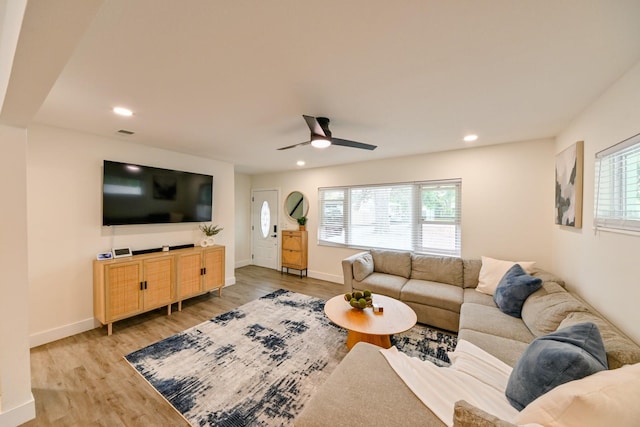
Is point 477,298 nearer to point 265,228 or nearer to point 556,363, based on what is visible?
point 556,363

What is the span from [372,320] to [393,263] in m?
1.58

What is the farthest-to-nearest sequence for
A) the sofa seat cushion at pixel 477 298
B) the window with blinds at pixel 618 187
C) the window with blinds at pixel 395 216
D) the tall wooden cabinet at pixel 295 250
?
the tall wooden cabinet at pixel 295 250
the window with blinds at pixel 395 216
the sofa seat cushion at pixel 477 298
the window with blinds at pixel 618 187

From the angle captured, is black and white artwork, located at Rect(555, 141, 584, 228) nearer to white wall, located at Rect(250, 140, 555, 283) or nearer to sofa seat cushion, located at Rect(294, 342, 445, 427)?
white wall, located at Rect(250, 140, 555, 283)

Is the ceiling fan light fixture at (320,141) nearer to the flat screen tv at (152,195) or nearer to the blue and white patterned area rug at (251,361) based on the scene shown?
the blue and white patterned area rug at (251,361)

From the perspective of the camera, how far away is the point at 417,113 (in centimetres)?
221

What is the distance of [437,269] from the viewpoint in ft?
11.0

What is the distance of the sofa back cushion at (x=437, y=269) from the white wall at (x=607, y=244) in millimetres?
1072

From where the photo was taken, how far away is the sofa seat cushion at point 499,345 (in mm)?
1629

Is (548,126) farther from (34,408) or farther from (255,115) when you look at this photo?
(34,408)

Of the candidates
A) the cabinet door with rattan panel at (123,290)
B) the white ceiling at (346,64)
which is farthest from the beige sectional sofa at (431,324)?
the cabinet door with rattan panel at (123,290)

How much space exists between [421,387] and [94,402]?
7.91 ft

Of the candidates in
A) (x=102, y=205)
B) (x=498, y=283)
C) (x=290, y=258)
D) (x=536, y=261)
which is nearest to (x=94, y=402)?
(x=102, y=205)

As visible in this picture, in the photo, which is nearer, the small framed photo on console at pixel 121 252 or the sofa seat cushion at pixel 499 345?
the sofa seat cushion at pixel 499 345

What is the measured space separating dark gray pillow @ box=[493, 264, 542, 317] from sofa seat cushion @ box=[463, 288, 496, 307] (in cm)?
14
